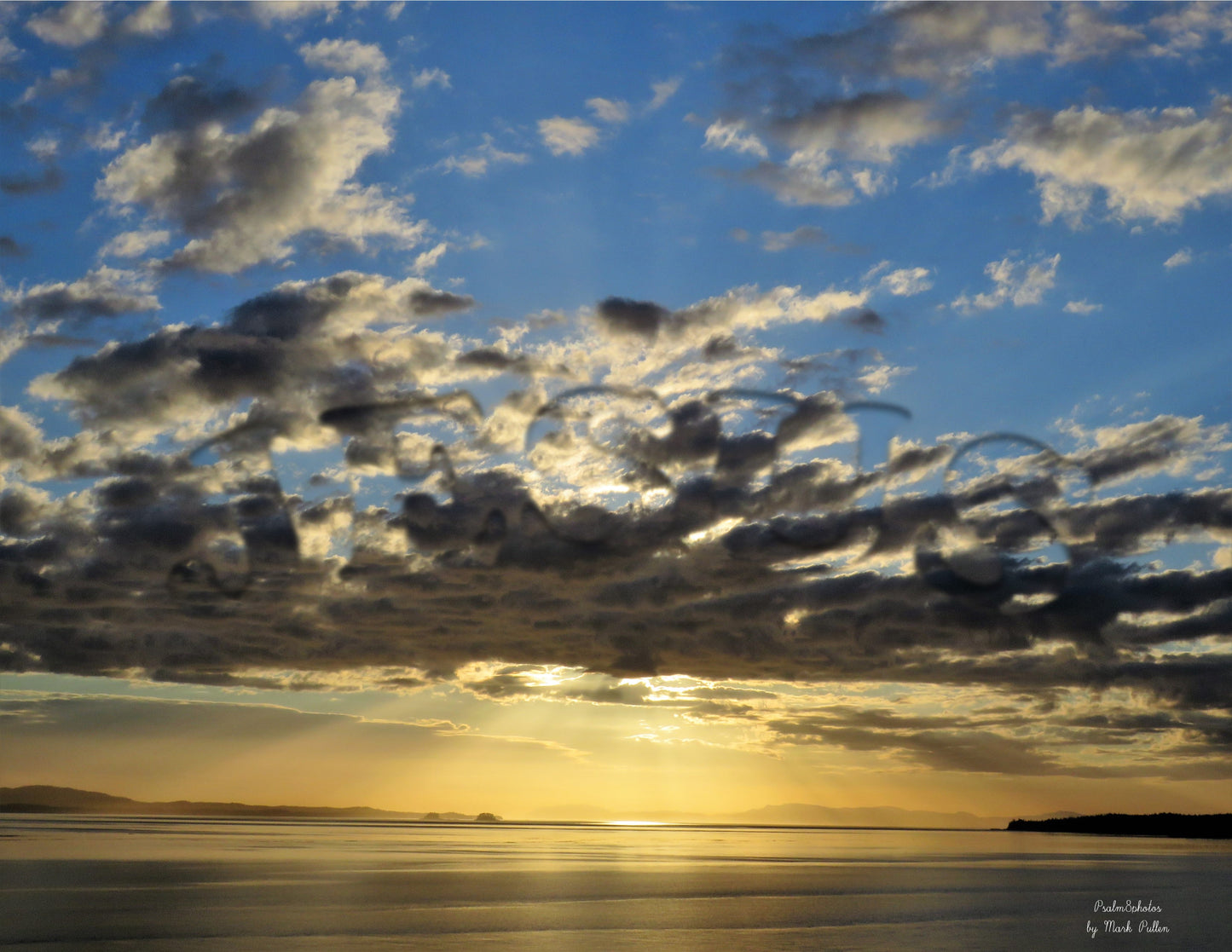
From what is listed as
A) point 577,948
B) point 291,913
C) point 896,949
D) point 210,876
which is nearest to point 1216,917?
point 896,949

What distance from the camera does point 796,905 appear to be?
76.2m

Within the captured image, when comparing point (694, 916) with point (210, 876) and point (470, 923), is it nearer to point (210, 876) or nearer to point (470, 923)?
point (470, 923)

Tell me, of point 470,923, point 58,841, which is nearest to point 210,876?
point 470,923

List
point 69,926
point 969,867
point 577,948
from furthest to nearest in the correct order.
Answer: point 969,867
point 69,926
point 577,948

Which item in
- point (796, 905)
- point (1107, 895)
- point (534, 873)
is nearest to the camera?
point (796, 905)

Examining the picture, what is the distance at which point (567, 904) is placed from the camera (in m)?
72.9

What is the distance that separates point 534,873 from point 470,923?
167 feet

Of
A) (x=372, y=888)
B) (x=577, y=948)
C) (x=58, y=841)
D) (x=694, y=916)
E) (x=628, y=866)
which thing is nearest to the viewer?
(x=577, y=948)

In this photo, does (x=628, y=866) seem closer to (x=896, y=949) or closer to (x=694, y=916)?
(x=694, y=916)

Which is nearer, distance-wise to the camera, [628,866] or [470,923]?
[470,923]

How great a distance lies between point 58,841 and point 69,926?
141 m

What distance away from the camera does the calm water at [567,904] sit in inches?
2101

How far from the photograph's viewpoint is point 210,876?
94.9m

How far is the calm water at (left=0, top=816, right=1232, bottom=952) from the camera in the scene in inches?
2101
